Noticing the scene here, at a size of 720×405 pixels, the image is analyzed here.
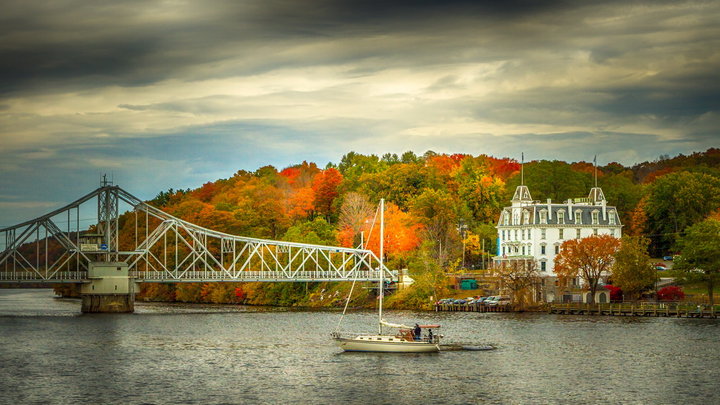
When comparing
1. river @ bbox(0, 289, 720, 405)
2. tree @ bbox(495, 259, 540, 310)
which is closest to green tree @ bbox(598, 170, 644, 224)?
tree @ bbox(495, 259, 540, 310)

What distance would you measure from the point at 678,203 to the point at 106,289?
299 ft

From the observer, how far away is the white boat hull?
265ft

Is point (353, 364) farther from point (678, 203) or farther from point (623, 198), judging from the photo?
point (623, 198)

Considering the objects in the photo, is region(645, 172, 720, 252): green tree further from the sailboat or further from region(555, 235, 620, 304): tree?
the sailboat

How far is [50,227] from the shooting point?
15162cm

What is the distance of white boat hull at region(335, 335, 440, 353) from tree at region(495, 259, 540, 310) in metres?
48.1

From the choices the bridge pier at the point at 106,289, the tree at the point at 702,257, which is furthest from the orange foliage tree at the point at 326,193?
the tree at the point at 702,257

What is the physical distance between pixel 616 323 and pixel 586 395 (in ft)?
158

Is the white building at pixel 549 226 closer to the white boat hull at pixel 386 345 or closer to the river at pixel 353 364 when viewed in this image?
the river at pixel 353 364

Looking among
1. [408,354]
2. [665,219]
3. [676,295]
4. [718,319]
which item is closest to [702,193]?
[665,219]

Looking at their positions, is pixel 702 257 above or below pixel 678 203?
below

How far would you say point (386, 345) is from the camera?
8094 centimetres

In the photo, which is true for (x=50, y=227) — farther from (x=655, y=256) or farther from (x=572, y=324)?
(x=655, y=256)

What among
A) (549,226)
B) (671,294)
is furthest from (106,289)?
(671,294)
